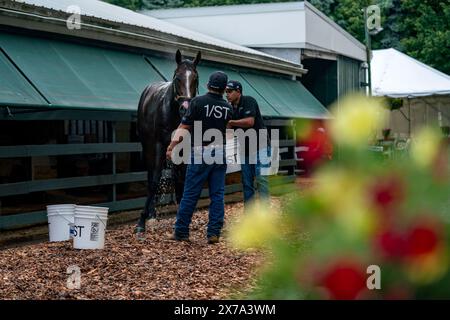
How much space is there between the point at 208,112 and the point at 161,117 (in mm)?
1644

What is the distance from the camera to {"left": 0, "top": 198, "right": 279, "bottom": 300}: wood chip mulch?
18.9ft

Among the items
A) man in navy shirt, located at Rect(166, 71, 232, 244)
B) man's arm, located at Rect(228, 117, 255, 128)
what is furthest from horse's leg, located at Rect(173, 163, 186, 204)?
man in navy shirt, located at Rect(166, 71, 232, 244)

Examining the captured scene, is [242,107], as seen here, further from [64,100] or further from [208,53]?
[208,53]

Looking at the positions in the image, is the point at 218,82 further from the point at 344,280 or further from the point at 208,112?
Result: the point at 344,280

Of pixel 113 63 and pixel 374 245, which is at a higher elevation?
pixel 113 63

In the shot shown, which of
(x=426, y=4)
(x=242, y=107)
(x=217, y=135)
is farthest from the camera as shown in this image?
(x=426, y=4)

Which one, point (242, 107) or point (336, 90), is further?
point (336, 90)

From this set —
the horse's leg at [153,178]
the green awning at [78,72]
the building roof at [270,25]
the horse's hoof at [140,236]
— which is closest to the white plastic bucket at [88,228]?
the horse's hoof at [140,236]

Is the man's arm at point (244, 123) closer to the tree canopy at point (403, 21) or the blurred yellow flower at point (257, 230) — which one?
the blurred yellow flower at point (257, 230)

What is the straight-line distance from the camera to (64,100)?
29.2ft
